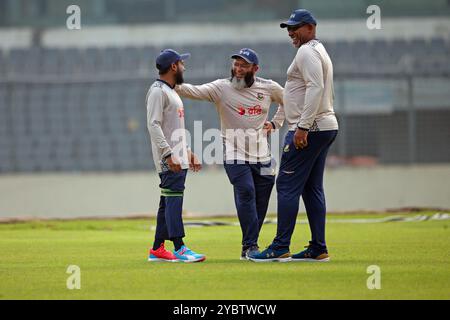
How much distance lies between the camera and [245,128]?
7.30m

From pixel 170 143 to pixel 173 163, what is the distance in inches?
8.4

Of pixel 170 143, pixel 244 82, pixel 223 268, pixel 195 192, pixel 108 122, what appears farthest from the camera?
pixel 108 122

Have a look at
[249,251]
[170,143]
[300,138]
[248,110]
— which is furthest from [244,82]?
[249,251]

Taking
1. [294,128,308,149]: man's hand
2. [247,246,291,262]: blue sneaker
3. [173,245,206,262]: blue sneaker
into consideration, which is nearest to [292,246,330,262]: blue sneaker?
[247,246,291,262]: blue sneaker

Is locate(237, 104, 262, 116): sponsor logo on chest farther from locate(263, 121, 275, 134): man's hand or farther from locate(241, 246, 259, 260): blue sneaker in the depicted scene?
locate(241, 246, 259, 260): blue sneaker

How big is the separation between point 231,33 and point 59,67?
4.79 metres

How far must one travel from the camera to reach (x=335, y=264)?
22.0 ft

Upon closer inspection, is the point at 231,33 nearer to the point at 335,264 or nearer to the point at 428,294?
the point at 335,264

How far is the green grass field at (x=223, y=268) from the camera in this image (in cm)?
536

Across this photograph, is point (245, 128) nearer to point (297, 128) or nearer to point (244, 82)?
point (244, 82)

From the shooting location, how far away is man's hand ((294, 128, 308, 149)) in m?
6.64

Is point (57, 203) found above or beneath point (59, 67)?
beneath

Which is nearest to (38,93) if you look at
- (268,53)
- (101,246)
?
(268,53)

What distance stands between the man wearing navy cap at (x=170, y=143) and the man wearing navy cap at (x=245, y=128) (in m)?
0.26
